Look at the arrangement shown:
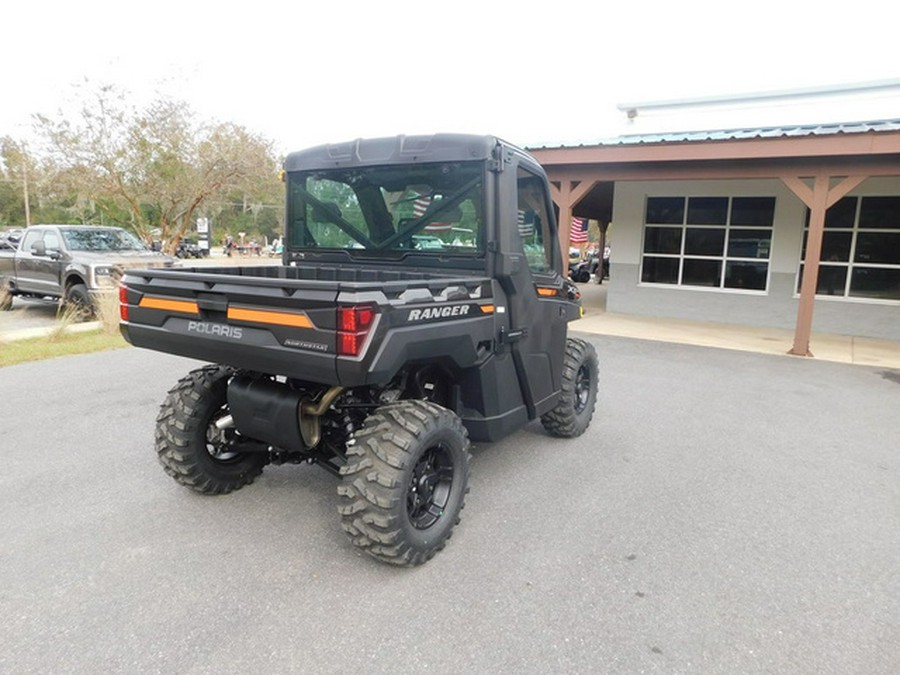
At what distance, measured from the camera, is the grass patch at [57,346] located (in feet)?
23.3

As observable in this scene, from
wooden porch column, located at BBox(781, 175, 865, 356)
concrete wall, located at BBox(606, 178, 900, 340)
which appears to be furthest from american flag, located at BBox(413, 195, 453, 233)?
concrete wall, located at BBox(606, 178, 900, 340)

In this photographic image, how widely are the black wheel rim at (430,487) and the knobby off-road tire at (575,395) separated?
1.48m

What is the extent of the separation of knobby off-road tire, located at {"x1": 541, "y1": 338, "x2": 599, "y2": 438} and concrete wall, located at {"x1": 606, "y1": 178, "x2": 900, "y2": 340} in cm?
846

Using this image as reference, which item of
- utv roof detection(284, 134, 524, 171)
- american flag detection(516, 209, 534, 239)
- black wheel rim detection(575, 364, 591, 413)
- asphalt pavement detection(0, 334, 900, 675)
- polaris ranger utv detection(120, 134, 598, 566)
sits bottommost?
asphalt pavement detection(0, 334, 900, 675)

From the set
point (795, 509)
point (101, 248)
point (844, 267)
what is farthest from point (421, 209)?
point (844, 267)

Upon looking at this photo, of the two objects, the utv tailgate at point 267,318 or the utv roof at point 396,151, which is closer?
the utv tailgate at point 267,318

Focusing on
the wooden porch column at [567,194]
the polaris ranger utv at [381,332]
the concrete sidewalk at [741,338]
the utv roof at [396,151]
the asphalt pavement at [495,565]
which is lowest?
the asphalt pavement at [495,565]

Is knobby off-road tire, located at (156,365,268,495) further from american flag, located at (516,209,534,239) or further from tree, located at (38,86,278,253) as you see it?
tree, located at (38,86,278,253)

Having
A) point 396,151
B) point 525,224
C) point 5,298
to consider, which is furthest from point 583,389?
point 5,298

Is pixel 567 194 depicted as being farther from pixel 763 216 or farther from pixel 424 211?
pixel 424 211

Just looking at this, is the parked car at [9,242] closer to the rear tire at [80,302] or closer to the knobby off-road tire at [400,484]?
the rear tire at [80,302]

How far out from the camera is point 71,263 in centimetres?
1002

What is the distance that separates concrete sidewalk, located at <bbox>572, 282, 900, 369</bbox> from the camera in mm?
8852

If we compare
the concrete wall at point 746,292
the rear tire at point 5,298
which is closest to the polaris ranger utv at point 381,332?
the concrete wall at point 746,292
